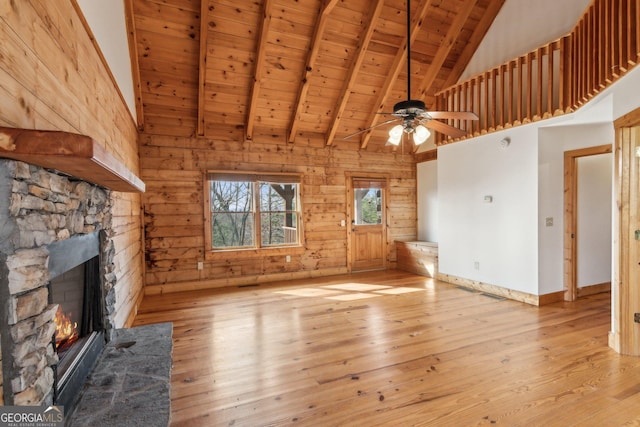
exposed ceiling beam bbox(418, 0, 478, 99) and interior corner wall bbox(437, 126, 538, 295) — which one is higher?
exposed ceiling beam bbox(418, 0, 478, 99)

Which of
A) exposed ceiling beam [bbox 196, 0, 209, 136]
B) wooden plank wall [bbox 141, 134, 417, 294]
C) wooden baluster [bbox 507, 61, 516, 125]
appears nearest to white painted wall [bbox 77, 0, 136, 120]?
exposed ceiling beam [bbox 196, 0, 209, 136]

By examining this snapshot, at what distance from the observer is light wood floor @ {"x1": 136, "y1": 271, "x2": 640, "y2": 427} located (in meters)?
2.12

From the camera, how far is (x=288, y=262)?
627 cm

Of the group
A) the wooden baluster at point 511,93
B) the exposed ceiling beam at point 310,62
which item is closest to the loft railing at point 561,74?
the wooden baluster at point 511,93

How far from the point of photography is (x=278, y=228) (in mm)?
6207

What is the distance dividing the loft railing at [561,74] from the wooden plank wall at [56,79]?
147 inches

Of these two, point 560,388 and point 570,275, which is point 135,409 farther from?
point 570,275

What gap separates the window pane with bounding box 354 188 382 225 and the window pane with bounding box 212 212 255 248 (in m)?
2.31

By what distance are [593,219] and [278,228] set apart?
5.03 metres

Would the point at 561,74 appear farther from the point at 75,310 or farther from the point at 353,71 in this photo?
the point at 75,310

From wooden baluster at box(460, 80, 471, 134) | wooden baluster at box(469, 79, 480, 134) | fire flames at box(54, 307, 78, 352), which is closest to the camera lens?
fire flames at box(54, 307, 78, 352)

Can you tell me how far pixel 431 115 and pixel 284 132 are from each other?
364 centimetres

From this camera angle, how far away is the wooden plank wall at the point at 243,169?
537 cm

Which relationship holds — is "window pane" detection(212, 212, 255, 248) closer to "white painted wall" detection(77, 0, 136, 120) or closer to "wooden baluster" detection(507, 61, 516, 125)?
"white painted wall" detection(77, 0, 136, 120)
